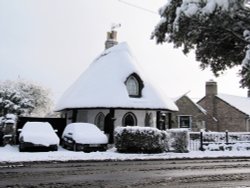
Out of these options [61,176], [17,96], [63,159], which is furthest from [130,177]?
[17,96]

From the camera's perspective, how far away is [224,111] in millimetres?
44094

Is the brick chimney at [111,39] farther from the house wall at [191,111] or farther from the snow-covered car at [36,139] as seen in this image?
the snow-covered car at [36,139]

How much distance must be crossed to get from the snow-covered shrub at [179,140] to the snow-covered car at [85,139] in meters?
4.39

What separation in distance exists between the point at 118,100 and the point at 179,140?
5.92 m

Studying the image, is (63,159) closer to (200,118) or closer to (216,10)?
(216,10)

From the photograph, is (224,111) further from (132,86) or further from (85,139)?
(85,139)

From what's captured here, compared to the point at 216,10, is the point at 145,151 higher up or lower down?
lower down

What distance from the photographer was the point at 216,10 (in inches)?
239

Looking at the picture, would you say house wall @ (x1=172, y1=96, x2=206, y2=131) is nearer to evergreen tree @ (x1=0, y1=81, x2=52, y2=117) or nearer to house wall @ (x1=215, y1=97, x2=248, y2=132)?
house wall @ (x1=215, y1=97, x2=248, y2=132)

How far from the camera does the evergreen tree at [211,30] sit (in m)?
6.06

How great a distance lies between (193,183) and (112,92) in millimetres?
18903

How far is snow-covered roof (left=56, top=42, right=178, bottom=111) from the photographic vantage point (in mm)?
27234

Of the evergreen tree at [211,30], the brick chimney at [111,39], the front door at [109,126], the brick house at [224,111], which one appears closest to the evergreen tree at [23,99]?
the brick chimney at [111,39]

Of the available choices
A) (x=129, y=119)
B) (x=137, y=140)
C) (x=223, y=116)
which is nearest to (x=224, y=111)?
(x=223, y=116)
